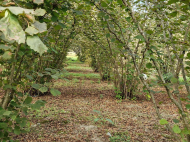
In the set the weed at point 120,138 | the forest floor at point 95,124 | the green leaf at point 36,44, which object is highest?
the green leaf at point 36,44

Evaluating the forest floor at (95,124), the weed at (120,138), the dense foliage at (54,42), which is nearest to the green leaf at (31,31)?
the dense foliage at (54,42)

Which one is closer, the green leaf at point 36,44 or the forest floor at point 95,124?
the green leaf at point 36,44

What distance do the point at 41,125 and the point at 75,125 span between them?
0.73m

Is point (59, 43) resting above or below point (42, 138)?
above

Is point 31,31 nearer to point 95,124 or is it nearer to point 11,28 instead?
point 11,28

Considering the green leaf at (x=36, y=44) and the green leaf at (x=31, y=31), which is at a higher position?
the green leaf at (x=31, y=31)

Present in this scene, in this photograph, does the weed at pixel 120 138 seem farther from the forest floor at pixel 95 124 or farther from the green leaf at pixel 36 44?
the green leaf at pixel 36 44

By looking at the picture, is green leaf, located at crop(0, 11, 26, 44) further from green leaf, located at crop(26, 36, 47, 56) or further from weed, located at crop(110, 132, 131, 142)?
weed, located at crop(110, 132, 131, 142)

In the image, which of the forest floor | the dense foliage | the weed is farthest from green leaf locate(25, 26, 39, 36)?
the weed

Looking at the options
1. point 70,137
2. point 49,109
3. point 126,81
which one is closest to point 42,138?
point 70,137

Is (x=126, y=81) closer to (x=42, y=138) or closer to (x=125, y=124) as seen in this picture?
(x=125, y=124)

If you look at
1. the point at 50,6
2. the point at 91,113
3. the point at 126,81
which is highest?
the point at 50,6

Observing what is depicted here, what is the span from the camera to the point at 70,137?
9.77 ft

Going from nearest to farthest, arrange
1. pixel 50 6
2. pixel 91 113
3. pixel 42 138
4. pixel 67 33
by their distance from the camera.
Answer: pixel 50 6 < pixel 42 138 < pixel 91 113 < pixel 67 33
